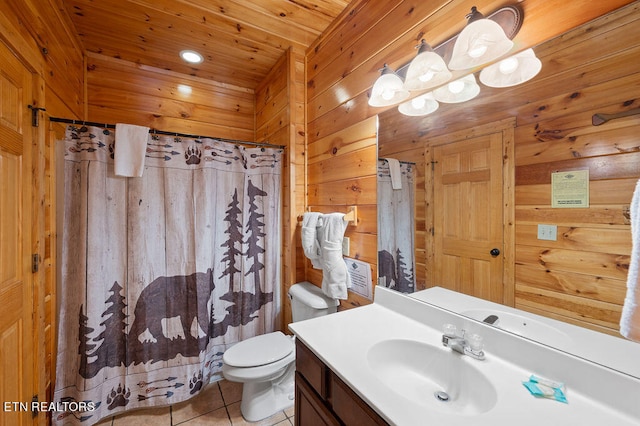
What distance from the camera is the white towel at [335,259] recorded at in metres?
1.58

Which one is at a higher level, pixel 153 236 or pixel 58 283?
pixel 153 236

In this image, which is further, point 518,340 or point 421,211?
point 421,211

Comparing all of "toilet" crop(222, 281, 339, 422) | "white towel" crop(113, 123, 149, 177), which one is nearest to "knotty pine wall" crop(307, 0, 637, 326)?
"toilet" crop(222, 281, 339, 422)

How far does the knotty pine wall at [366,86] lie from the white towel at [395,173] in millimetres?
98

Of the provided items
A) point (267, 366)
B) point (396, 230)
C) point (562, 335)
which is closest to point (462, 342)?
point (562, 335)

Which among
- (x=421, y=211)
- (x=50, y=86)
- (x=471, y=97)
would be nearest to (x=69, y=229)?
(x=50, y=86)

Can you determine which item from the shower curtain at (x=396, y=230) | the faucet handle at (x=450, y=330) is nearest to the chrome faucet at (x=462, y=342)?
the faucet handle at (x=450, y=330)

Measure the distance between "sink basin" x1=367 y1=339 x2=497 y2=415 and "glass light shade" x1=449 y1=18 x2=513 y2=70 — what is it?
3.36 feet

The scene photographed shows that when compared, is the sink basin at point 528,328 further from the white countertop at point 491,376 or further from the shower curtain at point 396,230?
the shower curtain at point 396,230

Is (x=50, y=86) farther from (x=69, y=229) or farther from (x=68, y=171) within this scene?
(x=69, y=229)

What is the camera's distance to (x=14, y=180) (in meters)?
1.17

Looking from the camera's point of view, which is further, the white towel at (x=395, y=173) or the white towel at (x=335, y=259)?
the white towel at (x=335, y=259)

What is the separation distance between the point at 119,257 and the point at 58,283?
30 cm

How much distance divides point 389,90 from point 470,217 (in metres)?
0.69
